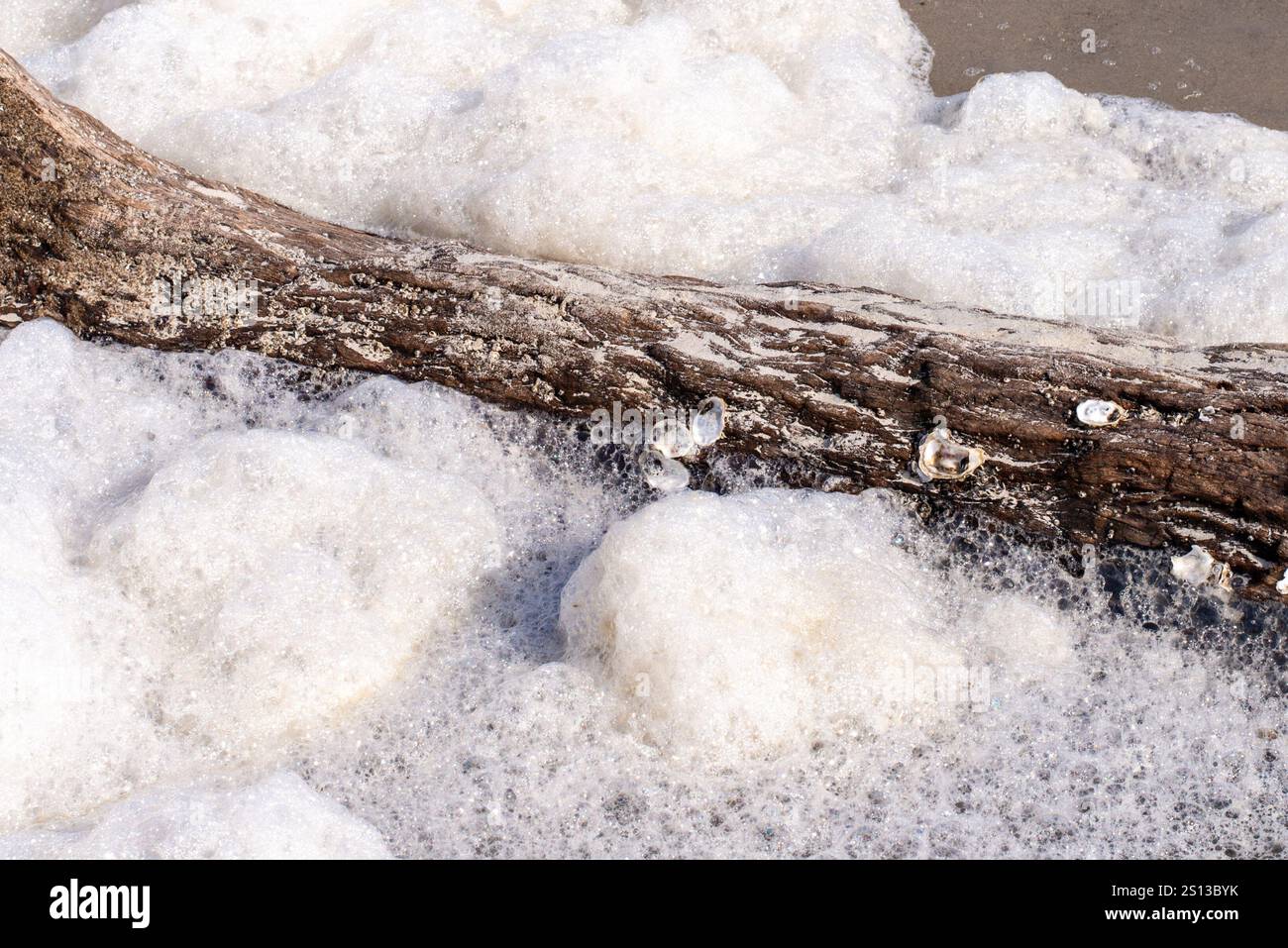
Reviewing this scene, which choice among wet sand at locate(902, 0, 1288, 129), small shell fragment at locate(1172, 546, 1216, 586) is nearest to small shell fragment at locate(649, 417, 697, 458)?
small shell fragment at locate(1172, 546, 1216, 586)

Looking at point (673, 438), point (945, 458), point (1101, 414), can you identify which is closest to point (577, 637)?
point (673, 438)

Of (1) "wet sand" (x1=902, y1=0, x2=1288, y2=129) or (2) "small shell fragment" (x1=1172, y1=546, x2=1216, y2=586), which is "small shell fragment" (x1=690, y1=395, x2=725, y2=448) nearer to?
(2) "small shell fragment" (x1=1172, y1=546, x2=1216, y2=586)

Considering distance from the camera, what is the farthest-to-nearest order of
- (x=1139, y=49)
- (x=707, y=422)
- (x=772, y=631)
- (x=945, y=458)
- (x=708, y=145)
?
1. (x=1139, y=49)
2. (x=708, y=145)
3. (x=707, y=422)
4. (x=945, y=458)
5. (x=772, y=631)

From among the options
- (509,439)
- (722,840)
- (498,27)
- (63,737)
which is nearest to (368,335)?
(509,439)

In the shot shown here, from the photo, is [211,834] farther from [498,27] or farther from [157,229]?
[498,27]

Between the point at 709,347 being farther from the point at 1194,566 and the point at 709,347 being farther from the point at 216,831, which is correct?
the point at 216,831
